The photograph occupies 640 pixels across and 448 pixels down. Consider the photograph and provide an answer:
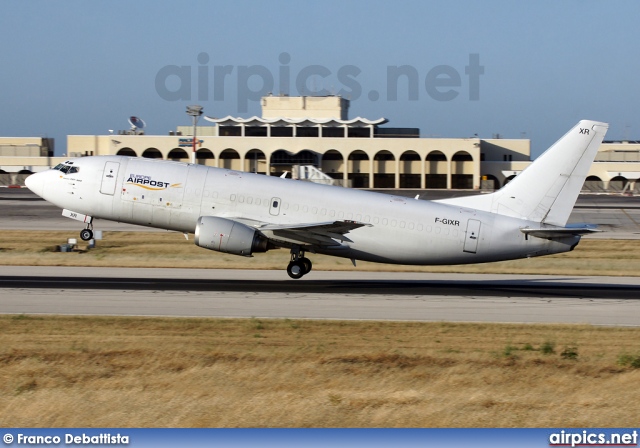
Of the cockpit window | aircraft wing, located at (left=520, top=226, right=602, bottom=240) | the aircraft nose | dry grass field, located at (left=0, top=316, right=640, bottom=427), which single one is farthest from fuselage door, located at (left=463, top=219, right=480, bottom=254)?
the aircraft nose

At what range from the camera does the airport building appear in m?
131

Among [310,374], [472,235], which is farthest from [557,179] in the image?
[310,374]

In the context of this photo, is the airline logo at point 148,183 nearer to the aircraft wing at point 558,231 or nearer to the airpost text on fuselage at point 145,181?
the airpost text on fuselage at point 145,181

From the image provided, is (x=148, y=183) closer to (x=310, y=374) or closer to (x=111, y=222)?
(x=310, y=374)

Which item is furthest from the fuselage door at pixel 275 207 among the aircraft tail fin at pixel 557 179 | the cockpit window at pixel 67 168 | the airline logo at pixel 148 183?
the aircraft tail fin at pixel 557 179

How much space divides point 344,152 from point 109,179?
103315 mm

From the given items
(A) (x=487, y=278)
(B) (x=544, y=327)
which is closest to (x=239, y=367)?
(B) (x=544, y=327)

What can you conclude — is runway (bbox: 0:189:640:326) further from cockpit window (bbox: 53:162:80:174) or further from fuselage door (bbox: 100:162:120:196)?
cockpit window (bbox: 53:162:80:174)

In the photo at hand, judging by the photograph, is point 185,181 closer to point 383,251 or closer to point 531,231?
point 383,251

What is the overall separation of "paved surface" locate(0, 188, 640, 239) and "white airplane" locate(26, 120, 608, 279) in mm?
28010

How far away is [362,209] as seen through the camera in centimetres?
3394

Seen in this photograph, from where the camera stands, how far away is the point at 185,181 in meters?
33.8

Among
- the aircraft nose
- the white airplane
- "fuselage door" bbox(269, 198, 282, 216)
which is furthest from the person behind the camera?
the aircraft nose

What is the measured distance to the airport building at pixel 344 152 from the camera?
131250 millimetres
